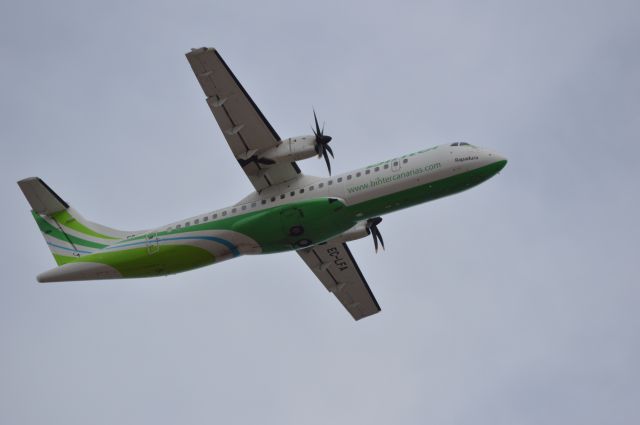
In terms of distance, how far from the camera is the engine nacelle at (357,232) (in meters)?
30.9

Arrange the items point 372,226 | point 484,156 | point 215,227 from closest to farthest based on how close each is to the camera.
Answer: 1. point 484,156
2. point 215,227
3. point 372,226

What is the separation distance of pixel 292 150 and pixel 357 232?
4.62 metres

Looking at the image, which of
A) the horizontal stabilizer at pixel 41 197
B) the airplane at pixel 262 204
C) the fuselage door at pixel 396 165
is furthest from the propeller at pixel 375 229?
the horizontal stabilizer at pixel 41 197

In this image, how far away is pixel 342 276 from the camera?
3297cm

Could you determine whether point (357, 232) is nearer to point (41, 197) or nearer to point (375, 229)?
point (375, 229)

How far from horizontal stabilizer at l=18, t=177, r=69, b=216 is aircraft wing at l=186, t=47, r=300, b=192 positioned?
318 inches

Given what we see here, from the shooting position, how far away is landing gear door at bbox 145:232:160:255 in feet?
97.4

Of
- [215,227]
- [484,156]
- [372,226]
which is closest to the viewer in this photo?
[484,156]

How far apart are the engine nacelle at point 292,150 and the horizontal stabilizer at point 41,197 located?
9.02 metres

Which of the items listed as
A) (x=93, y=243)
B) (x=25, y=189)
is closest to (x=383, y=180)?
(x=93, y=243)

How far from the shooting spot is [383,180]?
27.5 meters

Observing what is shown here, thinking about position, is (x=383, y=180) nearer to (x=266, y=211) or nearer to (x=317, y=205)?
(x=317, y=205)

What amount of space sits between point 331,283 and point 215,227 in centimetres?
610

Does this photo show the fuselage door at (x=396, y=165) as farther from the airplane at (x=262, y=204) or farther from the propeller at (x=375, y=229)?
the propeller at (x=375, y=229)
